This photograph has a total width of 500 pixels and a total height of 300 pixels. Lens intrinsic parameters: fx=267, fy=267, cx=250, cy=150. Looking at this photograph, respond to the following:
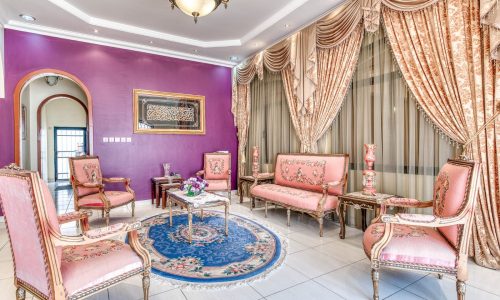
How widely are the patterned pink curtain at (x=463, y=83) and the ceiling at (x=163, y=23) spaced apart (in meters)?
1.36

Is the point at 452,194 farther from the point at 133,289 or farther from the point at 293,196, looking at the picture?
the point at 133,289

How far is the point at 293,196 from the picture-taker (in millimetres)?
3922

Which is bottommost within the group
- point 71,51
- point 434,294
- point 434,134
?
point 434,294

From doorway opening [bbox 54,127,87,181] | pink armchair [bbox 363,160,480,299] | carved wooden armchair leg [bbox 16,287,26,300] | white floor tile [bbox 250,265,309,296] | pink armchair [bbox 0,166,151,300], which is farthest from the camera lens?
doorway opening [bbox 54,127,87,181]

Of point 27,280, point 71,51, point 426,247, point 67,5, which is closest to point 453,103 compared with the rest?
point 426,247

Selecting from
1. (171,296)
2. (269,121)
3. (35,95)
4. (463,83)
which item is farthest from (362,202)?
(35,95)

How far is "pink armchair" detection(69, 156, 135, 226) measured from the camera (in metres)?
3.96

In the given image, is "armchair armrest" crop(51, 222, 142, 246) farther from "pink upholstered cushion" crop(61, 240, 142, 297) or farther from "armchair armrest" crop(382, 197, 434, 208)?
"armchair armrest" crop(382, 197, 434, 208)

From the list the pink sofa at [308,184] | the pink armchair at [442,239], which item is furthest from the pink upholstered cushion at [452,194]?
the pink sofa at [308,184]

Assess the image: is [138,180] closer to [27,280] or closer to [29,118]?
[27,280]

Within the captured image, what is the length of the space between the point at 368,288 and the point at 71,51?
19.1ft

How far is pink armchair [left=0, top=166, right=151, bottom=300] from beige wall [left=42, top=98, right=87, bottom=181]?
31.8 feet

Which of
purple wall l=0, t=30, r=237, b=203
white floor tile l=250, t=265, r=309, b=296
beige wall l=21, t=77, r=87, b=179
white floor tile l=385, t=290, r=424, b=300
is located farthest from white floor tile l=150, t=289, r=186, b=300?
beige wall l=21, t=77, r=87, b=179

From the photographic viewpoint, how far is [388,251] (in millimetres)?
2031
